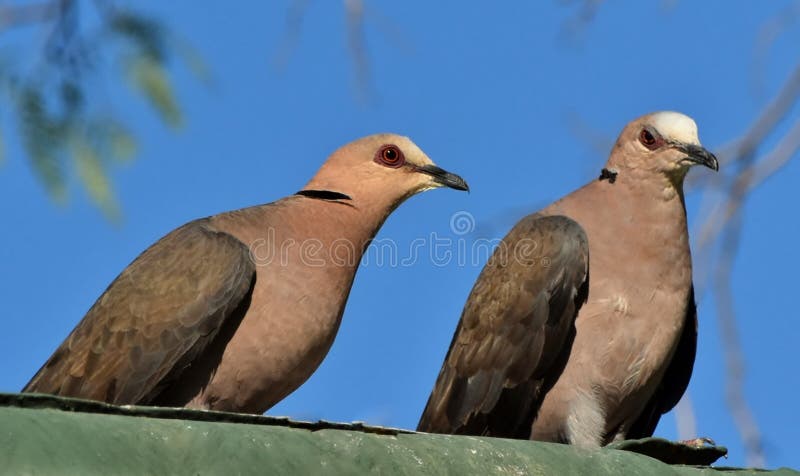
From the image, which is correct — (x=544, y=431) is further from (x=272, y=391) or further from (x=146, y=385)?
(x=146, y=385)

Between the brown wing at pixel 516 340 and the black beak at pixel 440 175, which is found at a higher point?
the black beak at pixel 440 175

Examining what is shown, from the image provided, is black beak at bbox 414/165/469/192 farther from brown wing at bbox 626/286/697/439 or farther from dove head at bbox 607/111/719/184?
brown wing at bbox 626/286/697/439

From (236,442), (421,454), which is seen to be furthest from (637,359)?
(236,442)

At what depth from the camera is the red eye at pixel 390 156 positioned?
6277 millimetres

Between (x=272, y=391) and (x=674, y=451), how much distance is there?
2.11m

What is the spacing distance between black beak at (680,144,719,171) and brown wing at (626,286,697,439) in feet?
2.41

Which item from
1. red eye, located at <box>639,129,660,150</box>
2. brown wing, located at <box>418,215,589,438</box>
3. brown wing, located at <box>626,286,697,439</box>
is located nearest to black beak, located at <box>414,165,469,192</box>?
brown wing, located at <box>418,215,589,438</box>

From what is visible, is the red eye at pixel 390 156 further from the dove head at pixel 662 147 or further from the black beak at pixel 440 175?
the dove head at pixel 662 147

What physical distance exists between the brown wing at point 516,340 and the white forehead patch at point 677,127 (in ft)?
2.22

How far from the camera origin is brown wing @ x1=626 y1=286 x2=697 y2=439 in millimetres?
6297

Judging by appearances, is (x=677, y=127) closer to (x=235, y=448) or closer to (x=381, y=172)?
(x=381, y=172)

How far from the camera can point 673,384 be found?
633 cm

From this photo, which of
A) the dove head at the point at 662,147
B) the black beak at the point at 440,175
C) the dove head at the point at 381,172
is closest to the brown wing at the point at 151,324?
the dove head at the point at 381,172

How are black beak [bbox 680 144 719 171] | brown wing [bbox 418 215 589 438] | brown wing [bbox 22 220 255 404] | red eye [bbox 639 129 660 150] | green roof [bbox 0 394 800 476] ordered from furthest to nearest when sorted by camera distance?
1. red eye [bbox 639 129 660 150]
2. black beak [bbox 680 144 719 171]
3. brown wing [bbox 418 215 589 438]
4. brown wing [bbox 22 220 255 404]
5. green roof [bbox 0 394 800 476]
